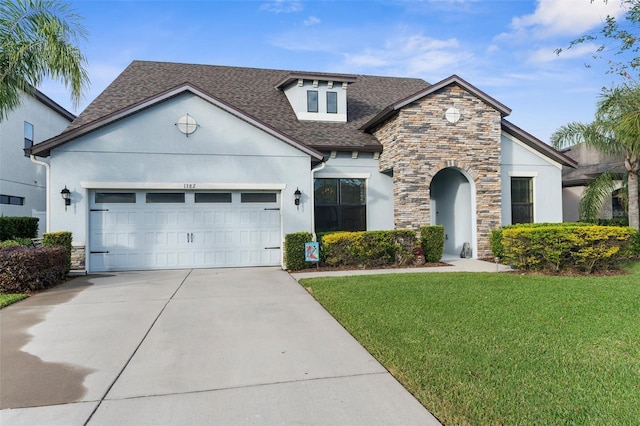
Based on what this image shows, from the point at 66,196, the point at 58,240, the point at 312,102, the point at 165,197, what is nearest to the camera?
the point at 58,240

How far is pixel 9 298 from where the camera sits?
7.58 m

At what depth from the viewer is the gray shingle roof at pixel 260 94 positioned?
1400 centimetres

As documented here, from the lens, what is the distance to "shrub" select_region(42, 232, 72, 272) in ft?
33.4

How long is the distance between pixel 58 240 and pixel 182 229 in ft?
10.3

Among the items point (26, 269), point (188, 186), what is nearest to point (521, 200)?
point (188, 186)

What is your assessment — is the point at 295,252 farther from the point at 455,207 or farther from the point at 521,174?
the point at 521,174

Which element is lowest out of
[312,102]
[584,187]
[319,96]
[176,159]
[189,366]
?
[189,366]

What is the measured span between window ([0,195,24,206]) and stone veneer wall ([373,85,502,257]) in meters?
16.0

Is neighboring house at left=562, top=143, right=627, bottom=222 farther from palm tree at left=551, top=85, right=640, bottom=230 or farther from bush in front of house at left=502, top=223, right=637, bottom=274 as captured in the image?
bush in front of house at left=502, top=223, right=637, bottom=274

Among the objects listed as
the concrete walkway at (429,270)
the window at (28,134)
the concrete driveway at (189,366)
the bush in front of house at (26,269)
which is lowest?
the concrete driveway at (189,366)

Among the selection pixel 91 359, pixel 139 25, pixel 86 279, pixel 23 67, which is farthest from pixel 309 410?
pixel 139 25

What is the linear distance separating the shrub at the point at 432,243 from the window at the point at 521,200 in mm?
4080

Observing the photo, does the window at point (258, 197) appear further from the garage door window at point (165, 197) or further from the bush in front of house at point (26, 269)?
the bush in front of house at point (26, 269)

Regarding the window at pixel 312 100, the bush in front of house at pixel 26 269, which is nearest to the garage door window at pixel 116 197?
the bush in front of house at pixel 26 269
